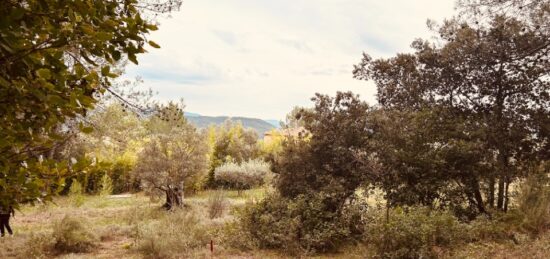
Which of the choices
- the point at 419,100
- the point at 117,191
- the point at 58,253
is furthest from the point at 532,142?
the point at 117,191

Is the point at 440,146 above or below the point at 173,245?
above

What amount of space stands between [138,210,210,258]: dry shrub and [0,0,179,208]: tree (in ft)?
24.4

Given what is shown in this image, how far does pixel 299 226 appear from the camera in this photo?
33.5 ft

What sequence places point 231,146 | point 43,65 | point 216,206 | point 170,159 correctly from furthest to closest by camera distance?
1. point 231,146
2. point 170,159
3. point 216,206
4. point 43,65

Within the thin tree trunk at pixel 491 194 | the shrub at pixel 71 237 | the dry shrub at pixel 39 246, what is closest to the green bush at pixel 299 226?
the shrub at pixel 71 237

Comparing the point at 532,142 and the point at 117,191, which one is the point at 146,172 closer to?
the point at 117,191

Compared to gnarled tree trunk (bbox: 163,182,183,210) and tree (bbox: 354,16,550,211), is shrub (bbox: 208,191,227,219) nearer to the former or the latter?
gnarled tree trunk (bbox: 163,182,183,210)

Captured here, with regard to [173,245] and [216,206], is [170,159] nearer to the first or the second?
[216,206]

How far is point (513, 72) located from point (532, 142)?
1.97 m

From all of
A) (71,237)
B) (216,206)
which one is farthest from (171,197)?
(71,237)

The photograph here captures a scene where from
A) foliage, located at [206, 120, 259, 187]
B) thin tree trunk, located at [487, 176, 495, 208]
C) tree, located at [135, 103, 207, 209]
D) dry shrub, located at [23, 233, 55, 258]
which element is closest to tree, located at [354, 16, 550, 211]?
thin tree trunk, located at [487, 176, 495, 208]

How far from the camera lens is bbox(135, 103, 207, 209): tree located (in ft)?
53.2

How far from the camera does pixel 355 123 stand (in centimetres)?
1123

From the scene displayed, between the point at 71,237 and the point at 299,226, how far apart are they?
5.37 m
